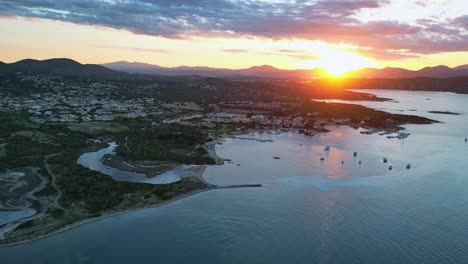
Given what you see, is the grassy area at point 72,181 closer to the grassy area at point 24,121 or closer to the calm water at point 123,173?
the calm water at point 123,173

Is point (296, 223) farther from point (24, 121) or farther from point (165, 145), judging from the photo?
point (24, 121)

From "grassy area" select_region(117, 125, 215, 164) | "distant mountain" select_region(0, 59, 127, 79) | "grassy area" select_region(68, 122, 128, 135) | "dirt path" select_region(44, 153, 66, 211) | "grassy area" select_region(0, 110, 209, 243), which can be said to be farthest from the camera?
"distant mountain" select_region(0, 59, 127, 79)

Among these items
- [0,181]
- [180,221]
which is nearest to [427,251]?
[180,221]

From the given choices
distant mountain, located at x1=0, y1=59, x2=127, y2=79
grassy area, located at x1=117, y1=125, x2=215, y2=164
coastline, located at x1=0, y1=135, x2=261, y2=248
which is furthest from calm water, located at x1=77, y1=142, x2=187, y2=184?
distant mountain, located at x1=0, y1=59, x2=127, y2=79

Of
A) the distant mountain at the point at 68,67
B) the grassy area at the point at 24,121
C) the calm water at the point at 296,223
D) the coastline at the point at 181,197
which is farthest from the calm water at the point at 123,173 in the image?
the distant mountain at the point at 68,67

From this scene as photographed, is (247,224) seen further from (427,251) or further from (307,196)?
(427,251)

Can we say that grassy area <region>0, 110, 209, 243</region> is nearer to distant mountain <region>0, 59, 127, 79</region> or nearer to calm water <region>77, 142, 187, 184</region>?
calm water <region>77, 142, 187, 184</region>

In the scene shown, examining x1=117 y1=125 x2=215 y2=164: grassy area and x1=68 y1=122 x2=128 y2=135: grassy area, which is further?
x1=68 y1=122 x2=128 y2=135: grassy area

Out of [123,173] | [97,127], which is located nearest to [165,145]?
[123,173]

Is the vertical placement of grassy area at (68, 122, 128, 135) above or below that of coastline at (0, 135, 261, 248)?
above
